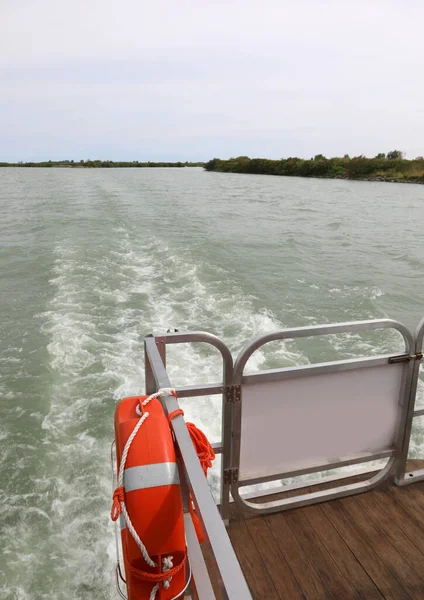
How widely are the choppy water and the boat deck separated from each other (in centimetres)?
127

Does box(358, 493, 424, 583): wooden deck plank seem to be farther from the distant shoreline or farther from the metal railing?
the distant shoreline

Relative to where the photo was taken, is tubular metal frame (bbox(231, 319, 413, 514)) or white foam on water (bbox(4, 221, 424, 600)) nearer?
tubular metal frame (bbox(231, 319, 413, 514))

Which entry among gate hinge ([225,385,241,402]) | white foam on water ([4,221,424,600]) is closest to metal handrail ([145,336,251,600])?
gate hinge ([225,385,241,402])

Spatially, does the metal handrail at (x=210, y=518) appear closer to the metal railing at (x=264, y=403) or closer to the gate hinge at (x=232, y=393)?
the metal railing at (x=264, y=403)

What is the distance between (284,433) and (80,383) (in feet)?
11.8

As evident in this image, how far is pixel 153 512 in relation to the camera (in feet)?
4.61

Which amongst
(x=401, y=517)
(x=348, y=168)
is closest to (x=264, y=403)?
(x=401, y=517)

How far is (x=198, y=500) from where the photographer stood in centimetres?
118

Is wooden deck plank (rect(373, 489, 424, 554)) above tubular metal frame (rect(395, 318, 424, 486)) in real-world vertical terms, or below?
below

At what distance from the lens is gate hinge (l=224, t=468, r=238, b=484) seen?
228 centimetres

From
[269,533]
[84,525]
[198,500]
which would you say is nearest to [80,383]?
[84,525]

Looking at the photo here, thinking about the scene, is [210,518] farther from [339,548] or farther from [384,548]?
[384,548]

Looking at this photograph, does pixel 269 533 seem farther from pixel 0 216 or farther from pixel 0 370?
pixel 0 216

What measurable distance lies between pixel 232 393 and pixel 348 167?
60.2 metres
